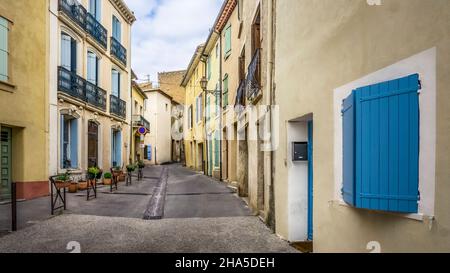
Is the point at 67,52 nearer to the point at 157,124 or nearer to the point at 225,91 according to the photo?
the point at 225,91

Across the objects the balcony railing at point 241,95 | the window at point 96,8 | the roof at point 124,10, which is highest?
the roof at point 124,10

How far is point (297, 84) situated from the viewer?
5168 millimetres

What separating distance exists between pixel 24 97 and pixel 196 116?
16282 millimetres

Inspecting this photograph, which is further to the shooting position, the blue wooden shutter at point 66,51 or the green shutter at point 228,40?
the green shutter at point 228,40

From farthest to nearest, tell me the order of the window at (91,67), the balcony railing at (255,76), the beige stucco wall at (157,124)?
the beige stucco wall at (157,124)
the window at (91,67)
the balcony railing at (255,76)

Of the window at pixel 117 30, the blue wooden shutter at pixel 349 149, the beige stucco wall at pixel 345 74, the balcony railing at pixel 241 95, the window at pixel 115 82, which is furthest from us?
the window at pixel 115 82

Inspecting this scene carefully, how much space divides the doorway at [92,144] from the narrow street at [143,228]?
4449mm

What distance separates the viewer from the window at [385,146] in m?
2.65

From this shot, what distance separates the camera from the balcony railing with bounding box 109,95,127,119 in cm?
1703

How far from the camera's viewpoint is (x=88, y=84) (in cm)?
1379

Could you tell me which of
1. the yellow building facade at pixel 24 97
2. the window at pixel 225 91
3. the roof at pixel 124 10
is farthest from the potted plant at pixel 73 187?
the roof at pixel 124 10

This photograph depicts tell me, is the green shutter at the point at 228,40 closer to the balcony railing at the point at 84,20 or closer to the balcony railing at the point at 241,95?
the balcony railing at the point at 241,95

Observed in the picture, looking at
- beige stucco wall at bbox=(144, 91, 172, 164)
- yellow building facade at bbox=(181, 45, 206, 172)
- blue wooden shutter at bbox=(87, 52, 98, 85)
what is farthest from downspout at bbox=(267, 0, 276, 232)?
beige stucco wall at bbox=(144, 91, 172, 164)
